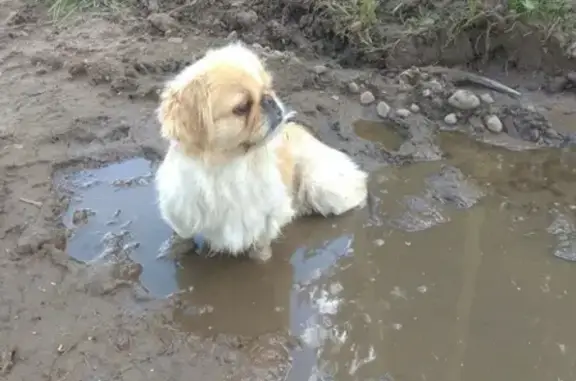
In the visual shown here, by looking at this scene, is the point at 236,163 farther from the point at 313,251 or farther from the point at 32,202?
the point at 32,202

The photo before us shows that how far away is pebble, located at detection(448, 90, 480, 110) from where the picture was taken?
18.1 ft

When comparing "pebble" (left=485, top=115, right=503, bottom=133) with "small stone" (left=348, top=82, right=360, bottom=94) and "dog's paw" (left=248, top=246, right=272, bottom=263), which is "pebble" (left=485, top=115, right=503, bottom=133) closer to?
"small stone" (left=348, top=82, right=360, bottom=94)

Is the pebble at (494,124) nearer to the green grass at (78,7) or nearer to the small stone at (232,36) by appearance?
the small stone at (232,36)

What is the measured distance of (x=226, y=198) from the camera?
3.86 metres

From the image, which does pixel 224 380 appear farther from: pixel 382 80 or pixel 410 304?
pixel 382 80

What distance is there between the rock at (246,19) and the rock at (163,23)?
59 cm

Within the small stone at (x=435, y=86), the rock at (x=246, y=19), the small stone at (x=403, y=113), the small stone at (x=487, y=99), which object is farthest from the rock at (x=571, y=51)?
the rock at (x=246, y=19)

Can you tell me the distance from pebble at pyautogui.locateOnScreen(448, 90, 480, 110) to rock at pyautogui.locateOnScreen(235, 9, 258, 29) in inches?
79.9

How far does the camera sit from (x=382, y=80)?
5.90m

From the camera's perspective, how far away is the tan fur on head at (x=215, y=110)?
3.46 meters

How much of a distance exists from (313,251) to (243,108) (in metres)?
1.30

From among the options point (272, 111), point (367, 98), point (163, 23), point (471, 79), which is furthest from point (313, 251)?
point (163, 23)

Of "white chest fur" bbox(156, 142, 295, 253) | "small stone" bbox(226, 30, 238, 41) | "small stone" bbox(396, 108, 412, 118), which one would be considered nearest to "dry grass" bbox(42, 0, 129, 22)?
"small stone" bbox(226, 30, 238, 41)

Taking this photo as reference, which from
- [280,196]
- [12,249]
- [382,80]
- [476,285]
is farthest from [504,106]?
[12,249]
